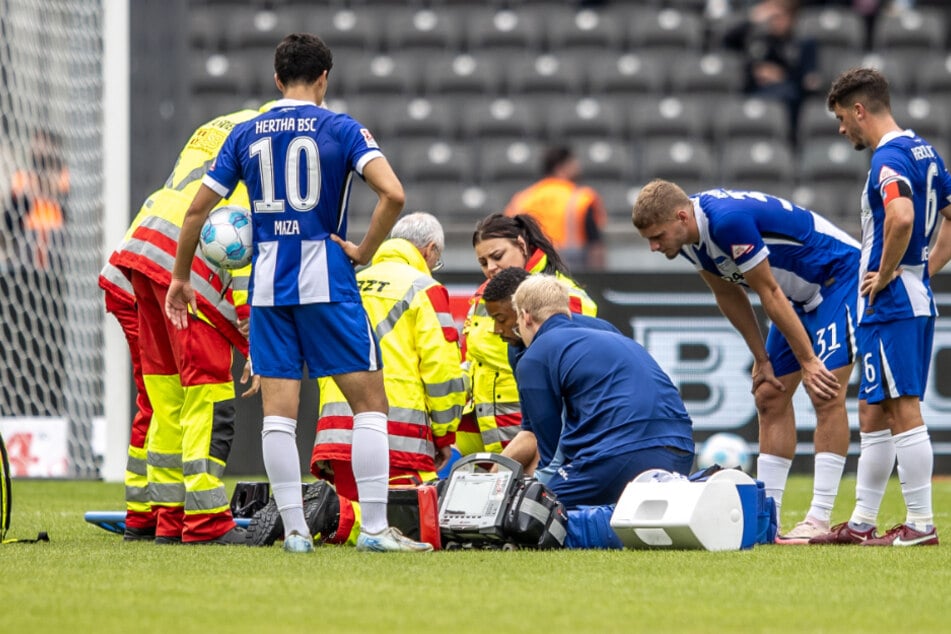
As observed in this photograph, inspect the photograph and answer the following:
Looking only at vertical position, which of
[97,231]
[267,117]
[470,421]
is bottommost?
[470,421]

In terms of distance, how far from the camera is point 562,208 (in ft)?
39.9

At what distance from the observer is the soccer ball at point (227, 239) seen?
19.7ft

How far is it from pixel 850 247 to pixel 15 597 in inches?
155

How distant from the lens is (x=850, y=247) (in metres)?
6.73

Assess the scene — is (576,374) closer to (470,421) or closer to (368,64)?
(470,421)

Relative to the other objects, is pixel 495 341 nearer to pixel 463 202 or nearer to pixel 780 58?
pixel 463 202

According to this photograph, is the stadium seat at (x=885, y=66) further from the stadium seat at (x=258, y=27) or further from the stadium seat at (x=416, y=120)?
the stadium seat at (x=258, y=27)

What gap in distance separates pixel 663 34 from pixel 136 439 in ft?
33.9

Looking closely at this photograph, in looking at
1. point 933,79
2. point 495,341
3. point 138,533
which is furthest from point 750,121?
point 138,533

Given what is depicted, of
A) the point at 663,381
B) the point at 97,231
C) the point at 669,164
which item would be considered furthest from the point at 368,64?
the point at 663,381

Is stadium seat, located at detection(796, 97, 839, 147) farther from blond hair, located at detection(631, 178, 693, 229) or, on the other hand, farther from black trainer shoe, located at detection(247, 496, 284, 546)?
black trainer shoe, located at detection(247, 496, 284, 546)

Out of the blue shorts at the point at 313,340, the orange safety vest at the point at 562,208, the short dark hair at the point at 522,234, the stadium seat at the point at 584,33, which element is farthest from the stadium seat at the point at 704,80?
the blue shorts at the point at 313,340

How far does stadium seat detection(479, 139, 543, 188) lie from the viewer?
48.0 ft

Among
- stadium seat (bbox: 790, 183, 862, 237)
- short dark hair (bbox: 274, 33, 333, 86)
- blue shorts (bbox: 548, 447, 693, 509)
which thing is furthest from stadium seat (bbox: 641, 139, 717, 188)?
short dark hair (bbox: 274, 33, 333, 86)
